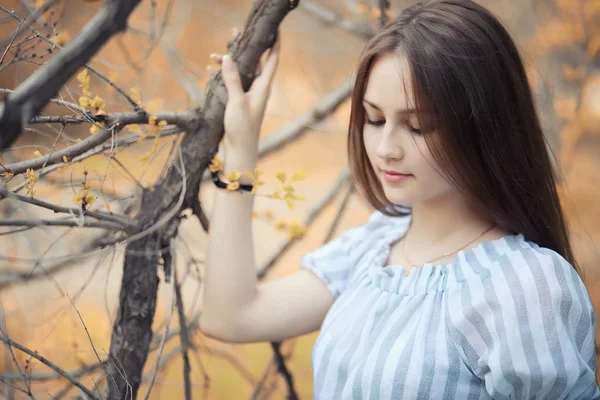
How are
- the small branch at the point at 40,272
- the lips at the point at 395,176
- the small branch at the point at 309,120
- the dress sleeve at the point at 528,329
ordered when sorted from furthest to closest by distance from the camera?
the small branch at the point at 309,120, the small branch at the point at 40,272, the lips at the point at 395,176, the dress sleeve at the point at 528,329

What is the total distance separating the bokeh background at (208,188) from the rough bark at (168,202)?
4 centimetres

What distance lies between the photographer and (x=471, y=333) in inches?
34.9

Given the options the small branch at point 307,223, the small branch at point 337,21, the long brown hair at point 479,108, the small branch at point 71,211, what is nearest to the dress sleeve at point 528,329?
the long brown hair at point 479,108

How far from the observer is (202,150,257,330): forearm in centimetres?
113

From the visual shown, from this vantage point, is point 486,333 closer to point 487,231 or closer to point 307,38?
point 487,231

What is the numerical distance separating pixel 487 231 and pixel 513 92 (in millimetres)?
244

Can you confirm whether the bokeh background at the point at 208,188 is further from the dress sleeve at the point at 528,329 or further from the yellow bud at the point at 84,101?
the dress sleeve at the point at 528,329

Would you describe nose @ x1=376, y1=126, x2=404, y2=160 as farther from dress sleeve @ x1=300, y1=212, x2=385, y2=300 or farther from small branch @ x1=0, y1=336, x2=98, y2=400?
small branch @ x1=0, y1=336, x2=98, y2=400

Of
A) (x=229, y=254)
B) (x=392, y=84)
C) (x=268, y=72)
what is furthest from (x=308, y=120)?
(x=392, y=84)

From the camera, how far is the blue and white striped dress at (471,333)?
84 cm

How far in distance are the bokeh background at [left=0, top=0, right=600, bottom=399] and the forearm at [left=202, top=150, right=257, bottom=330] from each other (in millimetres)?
56

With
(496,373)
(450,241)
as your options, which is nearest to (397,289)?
(450,241)

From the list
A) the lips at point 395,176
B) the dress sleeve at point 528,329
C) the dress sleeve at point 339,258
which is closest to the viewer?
the dress sleeve at point 528,329

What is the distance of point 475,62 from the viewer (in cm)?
92
